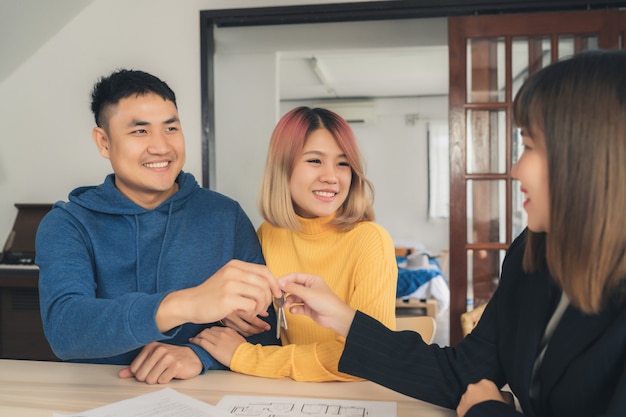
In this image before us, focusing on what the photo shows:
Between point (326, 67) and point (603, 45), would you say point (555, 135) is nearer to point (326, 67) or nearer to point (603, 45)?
point (603, 45)

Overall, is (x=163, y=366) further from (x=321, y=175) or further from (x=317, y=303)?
(x=321, y=175)

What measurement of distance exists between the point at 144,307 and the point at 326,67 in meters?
6.12

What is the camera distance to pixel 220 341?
53.8 inches

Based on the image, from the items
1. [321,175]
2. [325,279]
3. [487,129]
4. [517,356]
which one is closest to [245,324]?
[325,279]

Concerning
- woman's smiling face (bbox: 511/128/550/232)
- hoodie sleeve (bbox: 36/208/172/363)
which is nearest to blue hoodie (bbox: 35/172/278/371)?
hoodie sleeve (bbox: 36/208/172/363)

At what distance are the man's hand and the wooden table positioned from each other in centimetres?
2

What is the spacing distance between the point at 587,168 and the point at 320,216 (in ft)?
3.00

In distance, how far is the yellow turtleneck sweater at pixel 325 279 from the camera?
1288 millimetres

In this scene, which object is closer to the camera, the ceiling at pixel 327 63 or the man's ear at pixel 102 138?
the man's ear at pixel 102 138

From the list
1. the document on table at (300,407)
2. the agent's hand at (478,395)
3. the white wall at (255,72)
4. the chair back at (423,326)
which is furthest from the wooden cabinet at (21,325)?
the agent's hand at (478,395)

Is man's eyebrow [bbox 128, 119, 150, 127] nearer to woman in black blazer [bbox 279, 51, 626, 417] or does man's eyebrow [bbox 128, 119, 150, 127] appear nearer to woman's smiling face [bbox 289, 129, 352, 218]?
woman's smiling face [bbox 289, 129, 352, 218]

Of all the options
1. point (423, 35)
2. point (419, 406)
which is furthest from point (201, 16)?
point (419, 406)

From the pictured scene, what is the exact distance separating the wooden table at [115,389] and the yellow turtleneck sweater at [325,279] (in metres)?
0.04

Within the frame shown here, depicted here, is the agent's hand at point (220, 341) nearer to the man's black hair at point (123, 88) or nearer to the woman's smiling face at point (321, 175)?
the woman's smiling face at point (321, 175)
